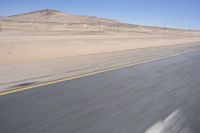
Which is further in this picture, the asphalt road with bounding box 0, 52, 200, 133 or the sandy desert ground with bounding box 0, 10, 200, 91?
the sandy desert ground with bounding box 0, 10, 200, 91

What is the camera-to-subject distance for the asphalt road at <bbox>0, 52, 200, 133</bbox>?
3.94 meters

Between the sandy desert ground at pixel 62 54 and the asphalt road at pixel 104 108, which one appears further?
the sandy desert ground at pixel 62 54

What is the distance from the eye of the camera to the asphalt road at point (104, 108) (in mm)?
3938

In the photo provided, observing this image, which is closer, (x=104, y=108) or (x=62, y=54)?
(x=104, y=108)

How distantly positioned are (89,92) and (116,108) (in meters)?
1.44

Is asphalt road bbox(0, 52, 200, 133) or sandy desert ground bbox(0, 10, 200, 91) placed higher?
asphalt road bbox(0, 52, 200, 133)

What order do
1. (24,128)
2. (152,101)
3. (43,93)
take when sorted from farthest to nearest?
(43,93) → (152,101) → (24,128)

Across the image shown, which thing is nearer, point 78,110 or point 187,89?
point 78,110

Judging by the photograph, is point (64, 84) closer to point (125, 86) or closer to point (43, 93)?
point (43, 93)

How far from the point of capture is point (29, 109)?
183 inches

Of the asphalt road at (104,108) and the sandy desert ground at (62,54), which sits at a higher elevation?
the asphalt road at (104,108)

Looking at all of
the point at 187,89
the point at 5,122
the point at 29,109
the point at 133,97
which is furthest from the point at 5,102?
the point at 187,89

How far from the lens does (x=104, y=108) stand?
4.86m

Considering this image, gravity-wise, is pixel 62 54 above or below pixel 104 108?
below
